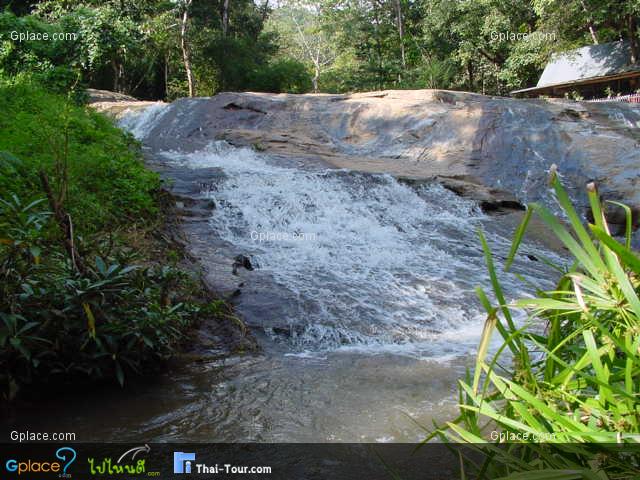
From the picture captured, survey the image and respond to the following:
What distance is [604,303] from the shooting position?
121 cm

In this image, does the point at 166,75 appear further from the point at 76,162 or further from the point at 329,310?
the point at 329,310

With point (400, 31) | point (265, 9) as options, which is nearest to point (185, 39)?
point (265, 9)

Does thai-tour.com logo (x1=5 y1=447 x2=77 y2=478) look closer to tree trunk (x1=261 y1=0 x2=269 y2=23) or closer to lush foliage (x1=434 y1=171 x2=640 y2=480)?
lush foliage (x1=434 y1=171 x2=640 y2=480)

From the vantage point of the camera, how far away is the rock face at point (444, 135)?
1002 centimetres

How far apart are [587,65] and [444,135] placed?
12.9 m

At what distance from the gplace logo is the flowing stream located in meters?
0.19

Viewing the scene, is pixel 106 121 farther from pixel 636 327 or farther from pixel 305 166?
pixel 636 327

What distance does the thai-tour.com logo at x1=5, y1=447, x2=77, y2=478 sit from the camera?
8.55 ft

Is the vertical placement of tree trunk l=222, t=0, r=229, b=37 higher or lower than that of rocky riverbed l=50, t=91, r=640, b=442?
higher

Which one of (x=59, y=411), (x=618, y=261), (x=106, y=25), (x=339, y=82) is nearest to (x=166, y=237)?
(x=59, y=411)

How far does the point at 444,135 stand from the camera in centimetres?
1173
